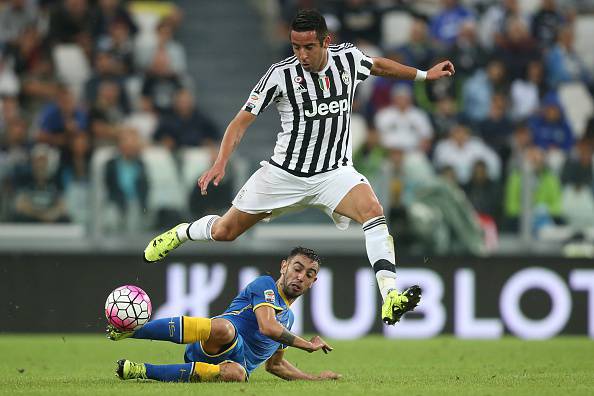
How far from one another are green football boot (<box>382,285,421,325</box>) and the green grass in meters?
0.46

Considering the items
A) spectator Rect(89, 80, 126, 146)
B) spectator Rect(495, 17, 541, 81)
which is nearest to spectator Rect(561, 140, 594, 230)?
spectator Rect(495, 17, 541, 81)

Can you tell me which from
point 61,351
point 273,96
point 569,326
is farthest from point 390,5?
point 273,96

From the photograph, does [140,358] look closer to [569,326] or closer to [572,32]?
[569,326]

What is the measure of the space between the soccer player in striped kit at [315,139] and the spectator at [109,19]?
813cm

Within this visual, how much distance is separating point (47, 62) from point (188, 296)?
14.4ft

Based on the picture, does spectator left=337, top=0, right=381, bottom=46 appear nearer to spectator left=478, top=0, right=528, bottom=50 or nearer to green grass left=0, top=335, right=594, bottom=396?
spectator left=478, top=0, right=528, bottom=50

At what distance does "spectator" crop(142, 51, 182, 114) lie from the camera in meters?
16.2

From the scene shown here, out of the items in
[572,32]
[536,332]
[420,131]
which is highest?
[572,32]

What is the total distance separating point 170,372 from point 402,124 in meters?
8.11

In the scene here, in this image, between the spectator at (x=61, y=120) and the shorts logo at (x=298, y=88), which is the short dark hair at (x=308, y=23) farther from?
the spectator at (x=61, y=120)

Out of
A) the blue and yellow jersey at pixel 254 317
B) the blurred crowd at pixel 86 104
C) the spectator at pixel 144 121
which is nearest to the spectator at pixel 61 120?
the blurred crowd at pixel 86 104

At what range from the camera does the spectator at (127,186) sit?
45.3ft

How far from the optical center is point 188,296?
1412cm

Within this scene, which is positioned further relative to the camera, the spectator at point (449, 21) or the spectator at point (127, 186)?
the spectator at point (449, 21)
